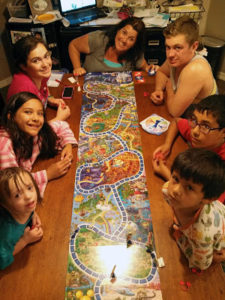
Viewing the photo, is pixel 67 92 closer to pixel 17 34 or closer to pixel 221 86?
pixel 17 34

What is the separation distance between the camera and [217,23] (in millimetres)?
3230

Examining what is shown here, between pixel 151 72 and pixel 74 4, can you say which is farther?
pixel 74 4

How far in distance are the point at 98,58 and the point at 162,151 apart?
1.20m

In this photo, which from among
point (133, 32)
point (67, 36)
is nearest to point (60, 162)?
point (133, 32)

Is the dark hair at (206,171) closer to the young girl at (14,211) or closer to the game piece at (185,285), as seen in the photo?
the game piece at (185,285)

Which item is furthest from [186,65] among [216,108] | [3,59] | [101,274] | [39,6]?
[3,59]

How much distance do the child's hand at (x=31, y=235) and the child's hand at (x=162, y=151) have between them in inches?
27.5

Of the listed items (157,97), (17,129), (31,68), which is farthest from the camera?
(157,97)

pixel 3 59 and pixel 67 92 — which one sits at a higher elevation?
pixel 67 92

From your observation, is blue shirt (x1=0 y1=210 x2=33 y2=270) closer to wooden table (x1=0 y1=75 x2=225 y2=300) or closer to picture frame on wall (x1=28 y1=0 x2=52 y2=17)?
wooden table (x1=0 y1=75 x2=225 y2=300)

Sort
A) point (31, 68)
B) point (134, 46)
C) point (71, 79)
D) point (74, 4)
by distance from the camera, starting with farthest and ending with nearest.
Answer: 1. point (74, 4)
2. point (134, 46)
3. point (71, 79)
4. point (31, 68)

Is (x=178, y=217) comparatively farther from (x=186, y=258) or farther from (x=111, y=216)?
(x=111, y=216)

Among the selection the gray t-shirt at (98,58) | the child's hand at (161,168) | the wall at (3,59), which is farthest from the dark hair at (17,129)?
the wall at (3,59)

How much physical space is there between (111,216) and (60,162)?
1.29 feet
